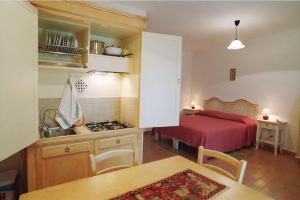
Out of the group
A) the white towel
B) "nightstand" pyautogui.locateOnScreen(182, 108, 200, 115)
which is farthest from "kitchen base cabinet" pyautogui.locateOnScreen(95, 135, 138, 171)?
"nightstand" pyautogui.locateOnScreen(182, 108, 200, 115)

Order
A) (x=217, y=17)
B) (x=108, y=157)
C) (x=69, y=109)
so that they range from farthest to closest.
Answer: (x=217, y=17), (x=69, y=109), (x=108, y=157)

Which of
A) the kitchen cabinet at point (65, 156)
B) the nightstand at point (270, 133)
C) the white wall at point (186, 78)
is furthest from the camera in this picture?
the white wall at point (186, 78)

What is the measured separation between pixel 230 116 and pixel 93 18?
12.3 feet

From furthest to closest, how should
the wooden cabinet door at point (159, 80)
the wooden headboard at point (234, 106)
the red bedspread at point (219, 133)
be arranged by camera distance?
the wooden headboard at point (234, 106), the red bedspread at point (219, 133), the wooden cabinet door at point (159, 80)

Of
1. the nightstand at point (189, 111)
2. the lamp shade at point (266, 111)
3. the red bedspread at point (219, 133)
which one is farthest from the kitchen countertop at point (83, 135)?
the nightstand at point (189, 111)

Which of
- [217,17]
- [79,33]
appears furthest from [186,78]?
[79,33]

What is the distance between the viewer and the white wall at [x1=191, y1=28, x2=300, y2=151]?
12.3 ft

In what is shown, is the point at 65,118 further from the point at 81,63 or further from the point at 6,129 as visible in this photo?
the point at 6,129

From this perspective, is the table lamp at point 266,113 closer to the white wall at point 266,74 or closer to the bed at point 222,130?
the white wall at point 266,74

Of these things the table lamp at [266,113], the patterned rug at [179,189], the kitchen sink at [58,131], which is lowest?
the patterned rug at [179,189]

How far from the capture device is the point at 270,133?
413cm

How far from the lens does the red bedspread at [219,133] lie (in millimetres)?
3334

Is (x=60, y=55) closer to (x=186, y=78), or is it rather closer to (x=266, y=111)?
(x=266, y=111)

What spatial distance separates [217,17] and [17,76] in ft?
9.18
